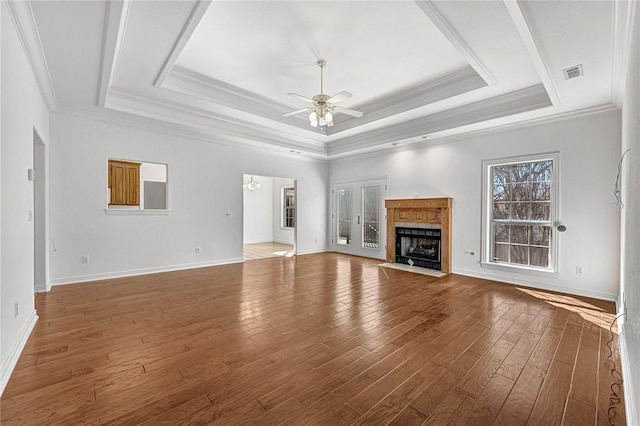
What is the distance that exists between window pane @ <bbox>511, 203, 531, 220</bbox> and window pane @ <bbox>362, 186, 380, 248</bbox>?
301 centimetres

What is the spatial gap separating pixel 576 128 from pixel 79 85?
6999 millimetres

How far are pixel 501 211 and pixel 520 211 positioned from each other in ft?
0.99

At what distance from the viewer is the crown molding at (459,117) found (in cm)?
433

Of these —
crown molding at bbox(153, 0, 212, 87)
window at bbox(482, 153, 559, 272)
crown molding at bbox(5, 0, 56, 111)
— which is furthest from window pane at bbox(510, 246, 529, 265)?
crown molding at bbox(5, 0, 56, 111)

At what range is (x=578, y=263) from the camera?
4.40 metres

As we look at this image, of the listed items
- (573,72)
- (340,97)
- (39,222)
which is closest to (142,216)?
(39,222)

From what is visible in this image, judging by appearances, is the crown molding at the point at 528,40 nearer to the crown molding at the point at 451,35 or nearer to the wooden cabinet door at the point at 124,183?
the crown molding at the point at 451,35

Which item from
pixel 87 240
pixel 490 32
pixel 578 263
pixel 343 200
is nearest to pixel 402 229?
pixel 343 200

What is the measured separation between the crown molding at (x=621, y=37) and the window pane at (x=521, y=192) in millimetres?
1764

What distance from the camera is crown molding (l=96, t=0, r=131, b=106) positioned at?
7.69 ft

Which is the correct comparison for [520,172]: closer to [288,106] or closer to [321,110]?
[321,110]

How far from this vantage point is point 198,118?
5441mm

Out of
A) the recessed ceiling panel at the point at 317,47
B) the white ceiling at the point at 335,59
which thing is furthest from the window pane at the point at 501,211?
the recessed ceiling panel at the point at 317,47

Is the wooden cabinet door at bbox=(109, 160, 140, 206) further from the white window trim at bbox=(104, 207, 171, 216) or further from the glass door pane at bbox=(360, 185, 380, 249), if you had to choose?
the glass door pane at bbox=(360, 185, 380, 249)
